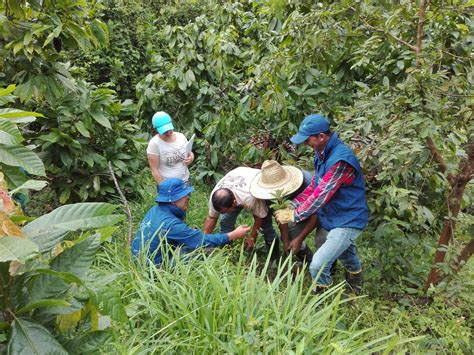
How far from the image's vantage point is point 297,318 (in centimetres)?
216

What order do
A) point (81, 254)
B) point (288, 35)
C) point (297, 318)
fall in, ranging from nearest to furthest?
point (81, 254), point (297, 318), point (288, 35)

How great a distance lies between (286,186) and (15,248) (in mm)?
2835

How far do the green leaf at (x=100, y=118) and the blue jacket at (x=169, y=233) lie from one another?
5.82ft

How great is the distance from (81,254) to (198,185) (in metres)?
4.93

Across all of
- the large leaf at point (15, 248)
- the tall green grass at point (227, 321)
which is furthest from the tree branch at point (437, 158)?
the large leaf at point (15, 248)

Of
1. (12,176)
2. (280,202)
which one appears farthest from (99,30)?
(12,176)

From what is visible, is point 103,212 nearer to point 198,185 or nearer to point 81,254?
point 81,254

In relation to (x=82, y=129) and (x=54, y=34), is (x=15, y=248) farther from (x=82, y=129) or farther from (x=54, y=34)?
(x=82, y=129)

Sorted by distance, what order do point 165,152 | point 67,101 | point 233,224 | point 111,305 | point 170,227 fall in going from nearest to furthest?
point 111,305 < point 170,227 < point 233,224 < point 165,152 < point 67,101

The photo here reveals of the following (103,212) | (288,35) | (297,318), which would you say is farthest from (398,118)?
(103,212)

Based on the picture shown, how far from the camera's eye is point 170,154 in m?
4.52

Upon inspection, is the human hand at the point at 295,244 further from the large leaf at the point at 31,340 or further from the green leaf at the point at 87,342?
the large leaf at the point at 31,340

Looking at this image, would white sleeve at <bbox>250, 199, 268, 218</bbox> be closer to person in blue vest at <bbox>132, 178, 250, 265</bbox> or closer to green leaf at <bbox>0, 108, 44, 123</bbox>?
person in blue vest at <bbox>132, 178, 250, 265</bbox>

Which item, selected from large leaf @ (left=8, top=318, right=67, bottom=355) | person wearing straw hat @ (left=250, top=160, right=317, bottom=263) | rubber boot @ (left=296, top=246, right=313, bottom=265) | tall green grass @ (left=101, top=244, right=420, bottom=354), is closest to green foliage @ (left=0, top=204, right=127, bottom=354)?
large leaf @ (left=8, top=318, right=67, bottom=355)
